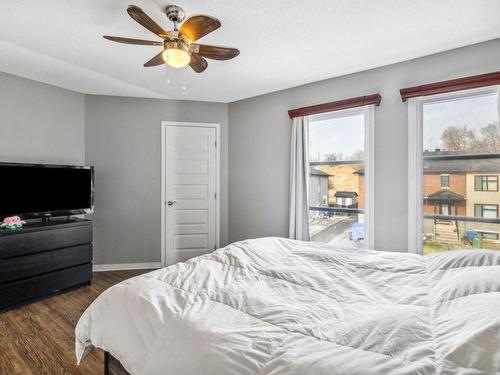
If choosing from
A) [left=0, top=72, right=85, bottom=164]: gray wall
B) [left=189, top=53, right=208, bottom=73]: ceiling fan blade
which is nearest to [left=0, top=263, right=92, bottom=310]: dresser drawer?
[left=0, top=72, right=85, bottom=164]: gray wall

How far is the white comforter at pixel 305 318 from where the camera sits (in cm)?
82

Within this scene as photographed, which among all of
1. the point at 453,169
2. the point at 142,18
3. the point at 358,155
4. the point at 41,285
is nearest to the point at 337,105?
the point at 358,155

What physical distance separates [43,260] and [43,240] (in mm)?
212

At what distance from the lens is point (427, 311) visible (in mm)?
1116

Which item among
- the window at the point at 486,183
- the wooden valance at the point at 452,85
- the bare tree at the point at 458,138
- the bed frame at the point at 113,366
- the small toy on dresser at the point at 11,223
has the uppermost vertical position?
the wooden valance at the point at 452,85

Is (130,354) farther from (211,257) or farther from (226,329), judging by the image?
(211,257)

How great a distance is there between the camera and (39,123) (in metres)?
3.40

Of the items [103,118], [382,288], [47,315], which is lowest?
[47,315]

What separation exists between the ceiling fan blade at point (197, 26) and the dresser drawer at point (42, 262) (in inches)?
107

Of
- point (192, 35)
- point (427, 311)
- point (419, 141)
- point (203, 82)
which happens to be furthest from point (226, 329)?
point (203, 82)

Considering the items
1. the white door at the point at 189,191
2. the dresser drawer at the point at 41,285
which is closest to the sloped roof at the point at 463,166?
the white door at the point at 189,191

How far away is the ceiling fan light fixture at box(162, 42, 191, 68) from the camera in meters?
1.92

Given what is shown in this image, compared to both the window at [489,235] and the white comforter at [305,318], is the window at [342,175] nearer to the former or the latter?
the window at [489,235]

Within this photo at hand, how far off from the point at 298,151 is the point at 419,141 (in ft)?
4.24
